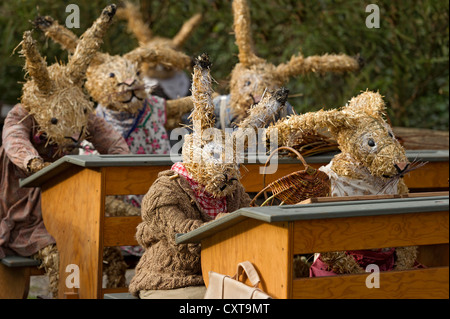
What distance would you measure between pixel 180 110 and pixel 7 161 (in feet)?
5.95

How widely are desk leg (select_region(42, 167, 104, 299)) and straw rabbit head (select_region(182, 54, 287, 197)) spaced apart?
89 cm

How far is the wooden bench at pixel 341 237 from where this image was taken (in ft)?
10.7

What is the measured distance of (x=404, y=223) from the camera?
3357 mm

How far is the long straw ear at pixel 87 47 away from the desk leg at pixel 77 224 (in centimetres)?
83

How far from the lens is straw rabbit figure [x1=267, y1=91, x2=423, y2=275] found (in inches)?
173

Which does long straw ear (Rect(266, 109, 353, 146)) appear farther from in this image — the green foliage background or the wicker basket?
the green foliage background

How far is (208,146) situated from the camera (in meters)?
4.04

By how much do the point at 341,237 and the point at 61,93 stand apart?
2.75m

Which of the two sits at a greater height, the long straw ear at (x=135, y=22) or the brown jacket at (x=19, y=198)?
the long straw ear at (x=135, y=22)

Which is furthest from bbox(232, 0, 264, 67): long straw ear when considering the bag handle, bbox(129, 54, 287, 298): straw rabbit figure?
the bag handle

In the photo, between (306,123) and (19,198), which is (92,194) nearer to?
(19,198)

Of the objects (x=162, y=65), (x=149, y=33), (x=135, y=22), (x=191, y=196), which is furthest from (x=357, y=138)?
(x=135, y=22)

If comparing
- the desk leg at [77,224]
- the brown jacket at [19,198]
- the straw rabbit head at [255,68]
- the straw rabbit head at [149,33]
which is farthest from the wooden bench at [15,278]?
the straw rabbit head at [149,33]

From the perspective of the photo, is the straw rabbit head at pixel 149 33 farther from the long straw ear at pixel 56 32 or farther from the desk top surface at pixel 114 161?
the desk top surface at pixel 114 161
